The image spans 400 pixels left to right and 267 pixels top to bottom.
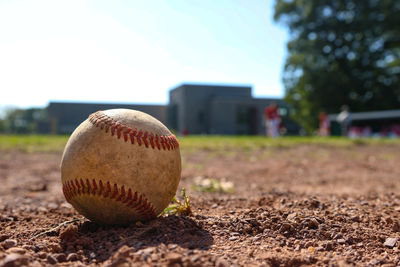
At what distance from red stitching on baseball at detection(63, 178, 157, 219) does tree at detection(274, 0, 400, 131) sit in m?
28.0

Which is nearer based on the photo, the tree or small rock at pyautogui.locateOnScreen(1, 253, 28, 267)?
small rock at pyautogui.locateOnScreen(1, 253, 28, 267)

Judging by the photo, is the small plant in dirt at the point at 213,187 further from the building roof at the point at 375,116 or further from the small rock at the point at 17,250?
the building roof at the point at 375,116

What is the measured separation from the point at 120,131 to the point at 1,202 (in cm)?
289

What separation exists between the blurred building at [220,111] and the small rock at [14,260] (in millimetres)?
42160

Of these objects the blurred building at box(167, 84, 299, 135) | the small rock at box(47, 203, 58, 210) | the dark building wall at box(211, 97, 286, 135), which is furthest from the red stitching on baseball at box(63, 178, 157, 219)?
the dark building wall at box(211, 97, 286, 135)

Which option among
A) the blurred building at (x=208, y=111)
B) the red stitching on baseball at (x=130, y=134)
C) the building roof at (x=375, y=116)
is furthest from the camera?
the blurred building at (x=208, y=111)

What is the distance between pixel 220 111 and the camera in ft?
147

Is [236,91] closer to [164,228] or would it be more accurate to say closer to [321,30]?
[321,30]

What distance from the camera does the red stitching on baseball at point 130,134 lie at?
8.90ft

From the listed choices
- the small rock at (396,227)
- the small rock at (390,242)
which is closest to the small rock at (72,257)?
the small rock at (390,242)

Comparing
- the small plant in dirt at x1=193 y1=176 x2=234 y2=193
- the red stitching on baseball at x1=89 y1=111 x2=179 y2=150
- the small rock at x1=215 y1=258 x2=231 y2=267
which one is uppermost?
the red stitching on baseball at x1=89 y1=111 x2=179 y2=150

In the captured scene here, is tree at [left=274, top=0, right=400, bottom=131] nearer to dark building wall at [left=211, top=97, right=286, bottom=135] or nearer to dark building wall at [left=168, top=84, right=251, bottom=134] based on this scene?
dark building wall at [left=211, top=97, right=286, bottom=135]

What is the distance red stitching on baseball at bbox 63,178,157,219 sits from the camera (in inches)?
104

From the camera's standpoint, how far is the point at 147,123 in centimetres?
289
